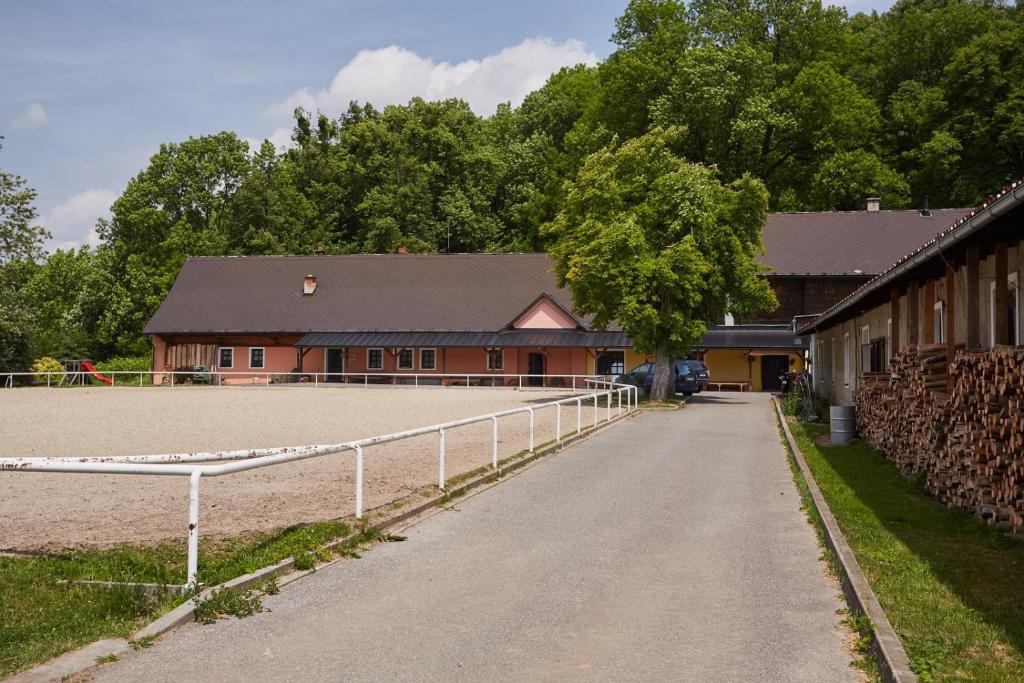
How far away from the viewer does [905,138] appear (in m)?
61.9

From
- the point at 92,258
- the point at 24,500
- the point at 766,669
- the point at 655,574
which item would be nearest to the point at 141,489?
the point at 24,500

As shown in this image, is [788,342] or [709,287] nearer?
[709,287]

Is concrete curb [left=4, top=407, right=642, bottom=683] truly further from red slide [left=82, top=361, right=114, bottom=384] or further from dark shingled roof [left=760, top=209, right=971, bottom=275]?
red slide [left=82, top=361, right=114, bottom=384]

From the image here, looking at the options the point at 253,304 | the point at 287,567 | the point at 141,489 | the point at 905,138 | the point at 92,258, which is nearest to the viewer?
the point at 287,567

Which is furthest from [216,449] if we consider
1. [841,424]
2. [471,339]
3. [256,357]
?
[256,357]

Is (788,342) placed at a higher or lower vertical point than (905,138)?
lower

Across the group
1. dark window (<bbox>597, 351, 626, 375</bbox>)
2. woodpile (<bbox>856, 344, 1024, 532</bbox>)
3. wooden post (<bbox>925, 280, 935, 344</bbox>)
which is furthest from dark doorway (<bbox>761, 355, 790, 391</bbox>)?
wooden post (<bbox>925, 280, 935, 344</bbox>)

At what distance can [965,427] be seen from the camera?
1107 cm

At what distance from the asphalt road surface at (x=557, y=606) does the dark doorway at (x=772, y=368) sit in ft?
130

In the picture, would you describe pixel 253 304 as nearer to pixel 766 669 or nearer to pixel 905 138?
pixel 905 138

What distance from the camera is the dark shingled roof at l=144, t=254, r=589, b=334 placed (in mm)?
54250

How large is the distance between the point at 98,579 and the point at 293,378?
46.4m

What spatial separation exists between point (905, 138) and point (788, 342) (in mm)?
21469

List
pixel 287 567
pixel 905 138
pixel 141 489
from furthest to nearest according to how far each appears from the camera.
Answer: pixel 905 138, pixel 141 489, pixel 287 567
